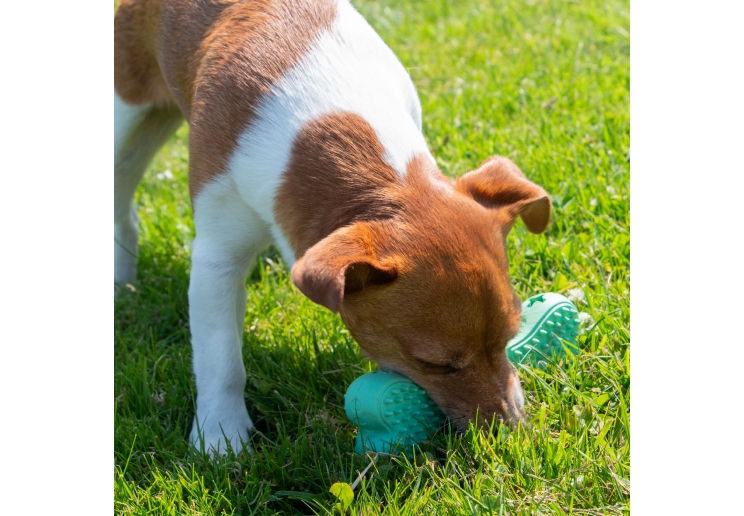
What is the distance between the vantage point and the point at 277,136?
11.7 ft

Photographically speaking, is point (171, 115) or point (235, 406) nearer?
point (235, 406)

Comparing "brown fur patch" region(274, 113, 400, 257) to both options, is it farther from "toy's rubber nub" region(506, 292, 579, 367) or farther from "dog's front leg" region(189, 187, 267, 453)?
"toy's rubber nub" region(506, 292, 579, 367)

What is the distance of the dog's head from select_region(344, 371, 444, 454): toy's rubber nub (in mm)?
60

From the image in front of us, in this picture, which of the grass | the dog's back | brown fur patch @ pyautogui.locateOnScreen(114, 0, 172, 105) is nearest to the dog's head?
the grass

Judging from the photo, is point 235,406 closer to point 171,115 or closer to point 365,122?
point 365,122

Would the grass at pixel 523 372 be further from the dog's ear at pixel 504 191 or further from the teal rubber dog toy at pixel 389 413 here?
the dog's ear at pixel 504 191

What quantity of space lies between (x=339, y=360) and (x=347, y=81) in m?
1.33

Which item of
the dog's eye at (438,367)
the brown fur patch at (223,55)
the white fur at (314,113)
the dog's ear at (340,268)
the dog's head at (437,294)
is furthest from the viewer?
the brown fur patch at (223,55)

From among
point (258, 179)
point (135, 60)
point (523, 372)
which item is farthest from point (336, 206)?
point (135, 60)

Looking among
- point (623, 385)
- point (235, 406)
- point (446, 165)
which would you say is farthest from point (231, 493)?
point (446, 165)

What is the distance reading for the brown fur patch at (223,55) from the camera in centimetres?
369

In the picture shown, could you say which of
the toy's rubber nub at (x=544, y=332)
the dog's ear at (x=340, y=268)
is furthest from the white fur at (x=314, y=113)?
the toy's rubber nub at (x=544, y=332)

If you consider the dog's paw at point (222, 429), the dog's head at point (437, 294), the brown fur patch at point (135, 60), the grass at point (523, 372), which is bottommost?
the dog's paw at point (222, 429)

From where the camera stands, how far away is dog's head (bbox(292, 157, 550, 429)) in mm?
3166
